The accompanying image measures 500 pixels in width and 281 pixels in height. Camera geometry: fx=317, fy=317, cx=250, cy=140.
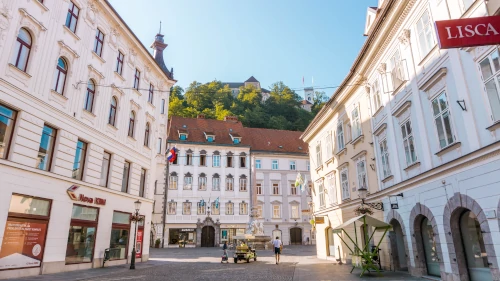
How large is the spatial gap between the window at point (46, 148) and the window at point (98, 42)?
18.2 ft

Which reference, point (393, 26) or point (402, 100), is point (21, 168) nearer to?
point (402, 100)

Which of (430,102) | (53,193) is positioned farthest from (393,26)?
(53,193)

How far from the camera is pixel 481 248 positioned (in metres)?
9.00

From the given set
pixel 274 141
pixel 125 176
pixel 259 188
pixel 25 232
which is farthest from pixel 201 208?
pixel 25 232

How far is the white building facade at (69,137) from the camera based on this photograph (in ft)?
38.3

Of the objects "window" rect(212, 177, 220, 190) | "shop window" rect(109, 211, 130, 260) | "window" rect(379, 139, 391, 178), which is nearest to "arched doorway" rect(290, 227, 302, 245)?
"window" rect(212, 177, 220, 190)

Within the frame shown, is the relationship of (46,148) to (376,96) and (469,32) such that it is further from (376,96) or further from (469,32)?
(376,96)

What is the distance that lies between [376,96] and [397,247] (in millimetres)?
7156

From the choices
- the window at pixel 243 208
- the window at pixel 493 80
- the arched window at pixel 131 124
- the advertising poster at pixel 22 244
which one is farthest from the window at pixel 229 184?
the window at pixel 493 80

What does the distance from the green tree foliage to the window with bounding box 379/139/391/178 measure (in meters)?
48.3

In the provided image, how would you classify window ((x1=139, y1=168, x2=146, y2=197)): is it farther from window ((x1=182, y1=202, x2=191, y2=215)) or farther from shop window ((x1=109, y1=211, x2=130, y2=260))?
window ((x1=182, y1=202, x2=191, y2=215))

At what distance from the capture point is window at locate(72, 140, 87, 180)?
49.7 ft

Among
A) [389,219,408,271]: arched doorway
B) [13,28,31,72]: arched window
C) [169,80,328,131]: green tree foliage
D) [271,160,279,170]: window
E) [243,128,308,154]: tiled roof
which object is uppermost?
[169,80,328,131]: green tree foliage

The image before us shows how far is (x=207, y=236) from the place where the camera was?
43.0 m
